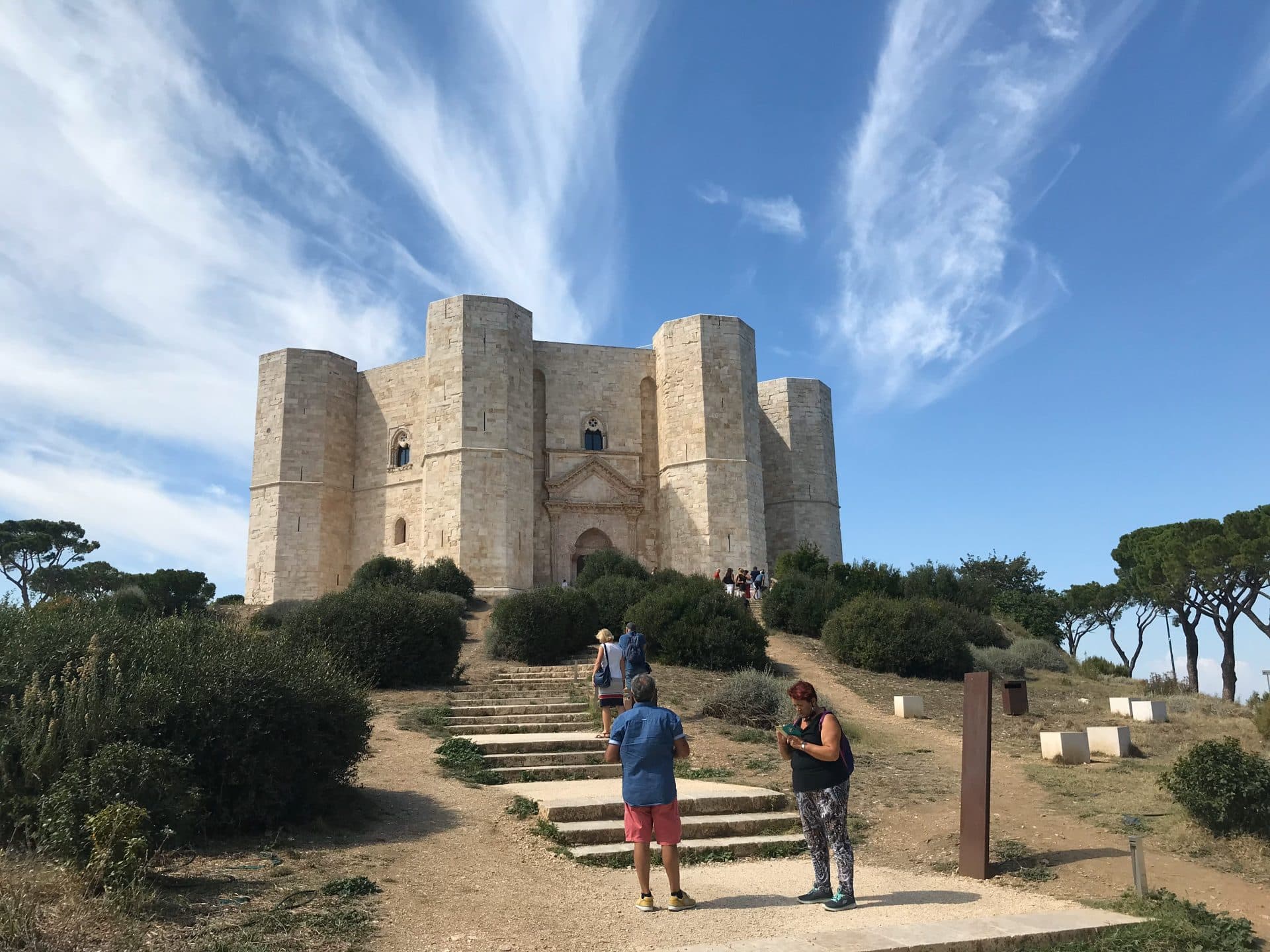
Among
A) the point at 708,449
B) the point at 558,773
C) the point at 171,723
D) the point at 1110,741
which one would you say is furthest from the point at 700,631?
the point at 708,449

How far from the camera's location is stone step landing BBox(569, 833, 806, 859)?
6148mm

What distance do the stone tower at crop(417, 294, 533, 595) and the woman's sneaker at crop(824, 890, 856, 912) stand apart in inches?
874

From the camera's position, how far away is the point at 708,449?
95.6 feet

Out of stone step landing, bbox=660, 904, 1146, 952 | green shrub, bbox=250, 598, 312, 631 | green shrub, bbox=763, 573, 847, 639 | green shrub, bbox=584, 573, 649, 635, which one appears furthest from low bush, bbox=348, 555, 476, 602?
stone step landing, bbox=660, 904, 1146, 952

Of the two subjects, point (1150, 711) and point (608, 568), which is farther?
point (608, 568)

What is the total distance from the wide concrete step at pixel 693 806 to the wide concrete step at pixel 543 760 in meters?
2.00

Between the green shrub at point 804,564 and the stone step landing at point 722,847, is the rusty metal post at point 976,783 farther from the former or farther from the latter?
the green shrub at point 804,564

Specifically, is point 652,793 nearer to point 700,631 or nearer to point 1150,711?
point 1150,711

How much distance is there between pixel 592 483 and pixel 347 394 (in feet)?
30.2

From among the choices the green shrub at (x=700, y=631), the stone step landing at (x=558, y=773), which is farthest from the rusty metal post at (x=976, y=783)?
the green shrub at (x=700, y=631)

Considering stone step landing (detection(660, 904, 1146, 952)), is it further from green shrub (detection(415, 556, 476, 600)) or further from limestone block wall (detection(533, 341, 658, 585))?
limestone block wall (detection(533, 341, 658, 585))

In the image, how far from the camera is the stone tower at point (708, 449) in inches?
1133

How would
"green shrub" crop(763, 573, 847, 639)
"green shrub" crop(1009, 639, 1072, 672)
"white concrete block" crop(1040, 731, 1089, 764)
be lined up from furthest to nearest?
1. "green shrub" crop(763, 573, 847, 639)
2. "green shrub" crop(1009, 639, 1072, 672)
3. "white concrete block" crop(1040, 731, 1089, 764)

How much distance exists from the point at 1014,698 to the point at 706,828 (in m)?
8.39
